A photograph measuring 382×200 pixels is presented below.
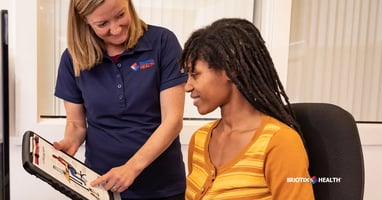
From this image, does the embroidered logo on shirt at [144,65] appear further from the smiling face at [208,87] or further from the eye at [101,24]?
the smiling face at [208,87]

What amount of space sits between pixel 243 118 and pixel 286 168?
0.59 ft

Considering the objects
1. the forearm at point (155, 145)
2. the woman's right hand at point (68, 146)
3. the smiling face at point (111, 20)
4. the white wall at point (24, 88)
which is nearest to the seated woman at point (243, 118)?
the forearm at point (155, 145)

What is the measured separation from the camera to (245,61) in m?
0.87

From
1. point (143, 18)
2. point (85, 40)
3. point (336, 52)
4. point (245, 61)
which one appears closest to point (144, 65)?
point (85, 40)

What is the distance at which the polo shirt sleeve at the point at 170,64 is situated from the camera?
1190 mm

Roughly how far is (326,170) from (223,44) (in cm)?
37

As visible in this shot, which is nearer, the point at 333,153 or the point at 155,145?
the point at 333,153

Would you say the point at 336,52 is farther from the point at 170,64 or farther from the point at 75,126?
the point at 75,126

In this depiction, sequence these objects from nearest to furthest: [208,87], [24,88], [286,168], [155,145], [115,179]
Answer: [286,168]
[208,87]
[115,179]
[155,145]
[24,88]

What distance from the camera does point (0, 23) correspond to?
853 mm

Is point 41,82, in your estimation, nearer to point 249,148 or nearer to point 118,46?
point 118,46

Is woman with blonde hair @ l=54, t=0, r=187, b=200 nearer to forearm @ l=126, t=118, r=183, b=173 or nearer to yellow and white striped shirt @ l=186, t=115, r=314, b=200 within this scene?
forearm @ l=126, t=118, r=183, b=173

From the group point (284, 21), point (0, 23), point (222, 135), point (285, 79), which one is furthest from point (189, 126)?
point (0, 23)

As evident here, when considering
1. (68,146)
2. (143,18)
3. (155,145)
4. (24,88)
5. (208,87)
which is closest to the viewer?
(208,87)
